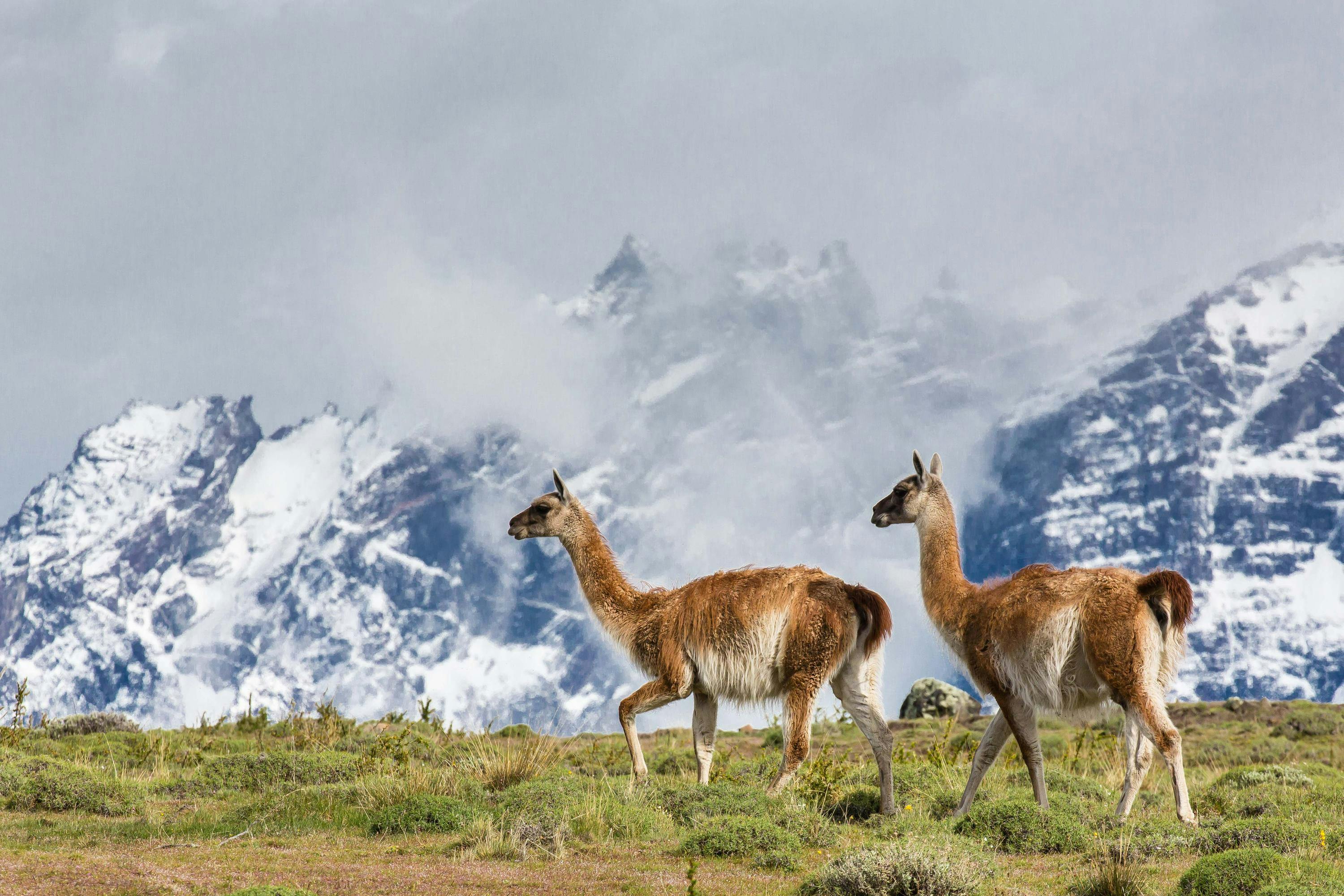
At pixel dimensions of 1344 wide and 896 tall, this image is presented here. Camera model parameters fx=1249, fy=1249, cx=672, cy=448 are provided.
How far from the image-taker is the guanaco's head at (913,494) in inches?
508

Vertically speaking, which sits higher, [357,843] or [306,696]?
[306,696]

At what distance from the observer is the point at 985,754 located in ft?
36.3

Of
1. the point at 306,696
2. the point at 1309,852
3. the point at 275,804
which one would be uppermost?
the point at 306,696

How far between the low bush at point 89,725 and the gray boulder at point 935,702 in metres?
21.4

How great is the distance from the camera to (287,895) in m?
6.97

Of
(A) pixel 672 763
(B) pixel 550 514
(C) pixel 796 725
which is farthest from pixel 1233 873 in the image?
(A) pixel 672 763

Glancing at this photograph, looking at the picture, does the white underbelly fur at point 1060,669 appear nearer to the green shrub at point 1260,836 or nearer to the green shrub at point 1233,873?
the green shrub at point 1260,836

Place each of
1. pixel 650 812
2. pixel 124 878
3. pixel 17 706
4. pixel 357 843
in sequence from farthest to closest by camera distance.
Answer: pixel 17 706, pixel 650 812, pixel 357 843, pixel 124 878

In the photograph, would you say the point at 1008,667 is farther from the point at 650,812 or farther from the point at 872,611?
the point at 650,812

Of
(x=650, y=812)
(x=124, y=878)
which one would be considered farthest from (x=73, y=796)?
(x=650, y=812)

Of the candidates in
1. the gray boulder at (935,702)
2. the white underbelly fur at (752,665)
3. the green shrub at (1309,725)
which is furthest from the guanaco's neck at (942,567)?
the gray boulder at (935,702)

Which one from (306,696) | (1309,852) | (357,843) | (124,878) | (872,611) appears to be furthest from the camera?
(306,696)

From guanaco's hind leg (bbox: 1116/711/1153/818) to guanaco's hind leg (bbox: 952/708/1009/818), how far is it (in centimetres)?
102

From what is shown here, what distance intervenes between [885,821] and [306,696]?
13.5m
